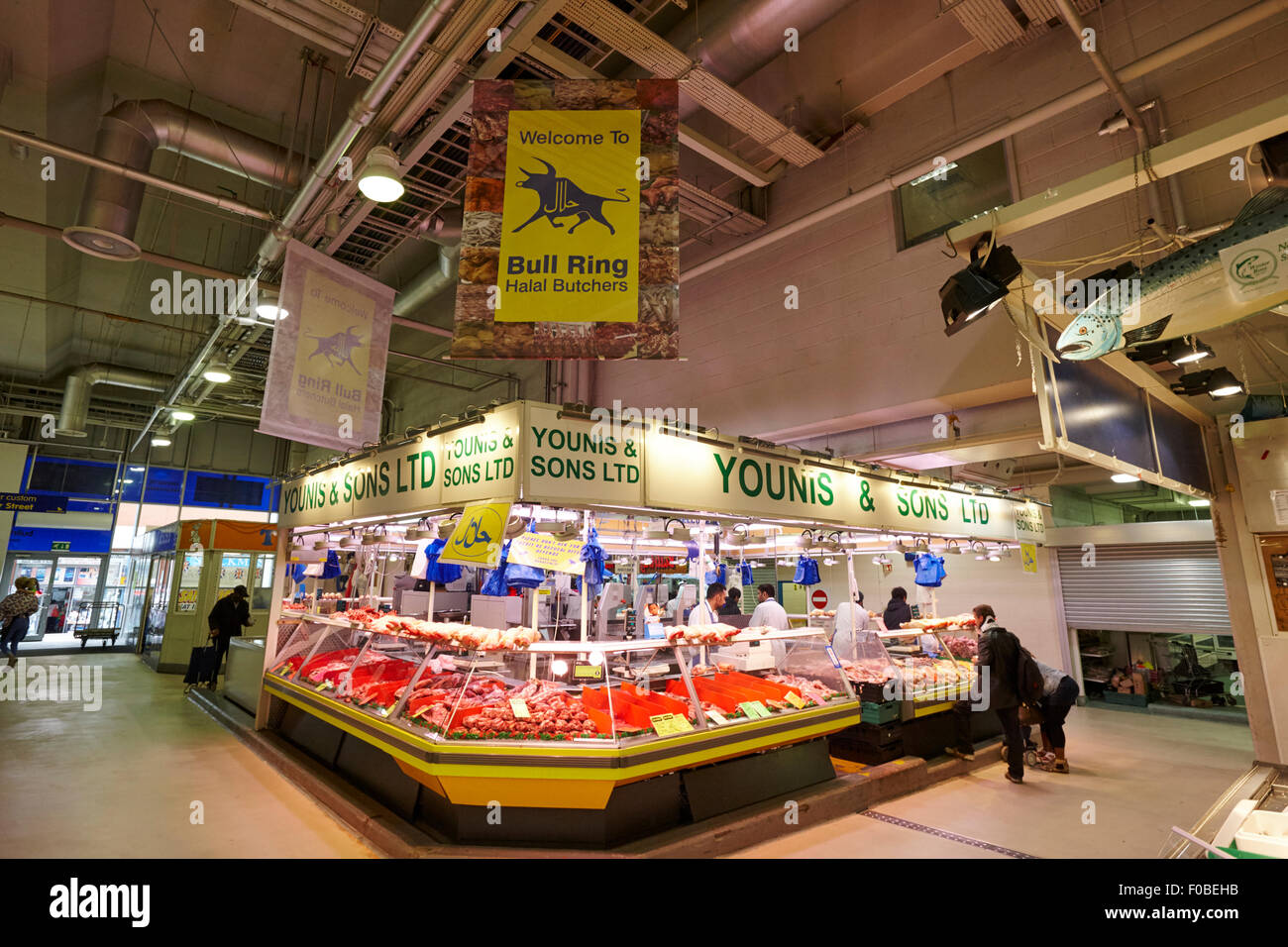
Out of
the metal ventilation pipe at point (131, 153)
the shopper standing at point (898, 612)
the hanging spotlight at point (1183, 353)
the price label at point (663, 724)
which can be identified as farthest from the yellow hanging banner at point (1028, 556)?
the metal ventilation pipe at point (131, 153)

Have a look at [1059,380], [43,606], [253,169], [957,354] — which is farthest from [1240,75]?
[43,606]

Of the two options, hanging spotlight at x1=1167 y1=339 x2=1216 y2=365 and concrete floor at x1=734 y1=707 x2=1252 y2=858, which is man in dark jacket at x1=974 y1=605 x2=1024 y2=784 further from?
hanging spotlight at x1=1167 y1=339 x2=1216 y2=365

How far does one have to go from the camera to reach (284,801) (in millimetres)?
5352

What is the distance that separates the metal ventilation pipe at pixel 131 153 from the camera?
19.8 ft

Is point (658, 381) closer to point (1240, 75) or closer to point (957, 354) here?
point (957, 354)

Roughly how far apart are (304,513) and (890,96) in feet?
29.4

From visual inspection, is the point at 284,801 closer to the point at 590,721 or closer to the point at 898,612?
the point at 590,721

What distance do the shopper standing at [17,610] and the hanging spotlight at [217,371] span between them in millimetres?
5493

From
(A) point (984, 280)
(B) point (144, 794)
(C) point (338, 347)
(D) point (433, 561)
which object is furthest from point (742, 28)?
(B) point (144, 794)

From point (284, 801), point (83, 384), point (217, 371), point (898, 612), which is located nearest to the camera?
point (284, 801)

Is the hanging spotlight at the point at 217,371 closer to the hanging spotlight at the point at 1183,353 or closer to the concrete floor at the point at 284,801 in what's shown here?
the concrete floor at the point at 284,801

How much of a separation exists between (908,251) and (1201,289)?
463 cm

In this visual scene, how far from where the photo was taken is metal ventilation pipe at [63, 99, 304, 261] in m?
6.04
